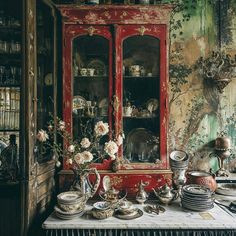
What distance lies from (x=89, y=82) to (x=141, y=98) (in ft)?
1.76

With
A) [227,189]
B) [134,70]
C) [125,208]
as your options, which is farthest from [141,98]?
[227,189]

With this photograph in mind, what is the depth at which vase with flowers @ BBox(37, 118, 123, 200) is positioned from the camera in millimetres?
2629

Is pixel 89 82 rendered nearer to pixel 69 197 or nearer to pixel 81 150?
pixel 81 150

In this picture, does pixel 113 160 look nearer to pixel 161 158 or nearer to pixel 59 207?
pixel 161 158

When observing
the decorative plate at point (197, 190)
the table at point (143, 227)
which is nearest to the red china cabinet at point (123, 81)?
the decorative plate at point (197, 190)

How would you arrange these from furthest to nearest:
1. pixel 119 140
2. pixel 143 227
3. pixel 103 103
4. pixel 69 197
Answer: pixel 103 103
pixel 119 140
pixel 69 197
pixel 143 227

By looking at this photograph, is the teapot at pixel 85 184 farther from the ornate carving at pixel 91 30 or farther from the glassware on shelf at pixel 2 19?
the glassware on shelf at pixel 2 19

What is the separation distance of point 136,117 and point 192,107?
2.47ft

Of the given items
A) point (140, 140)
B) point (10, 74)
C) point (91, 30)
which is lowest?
point (140, 140)

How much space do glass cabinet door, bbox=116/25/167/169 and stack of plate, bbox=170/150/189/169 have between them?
0.87 feet

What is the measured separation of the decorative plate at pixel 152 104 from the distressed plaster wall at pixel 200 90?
0.48 meters

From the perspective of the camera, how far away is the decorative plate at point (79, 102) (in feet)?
9.78

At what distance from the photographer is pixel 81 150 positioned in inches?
115

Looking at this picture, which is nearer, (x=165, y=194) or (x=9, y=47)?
(x=165, y=194)
